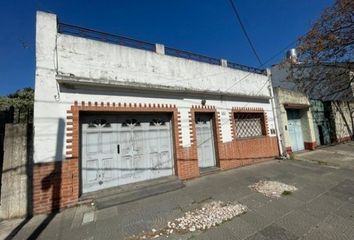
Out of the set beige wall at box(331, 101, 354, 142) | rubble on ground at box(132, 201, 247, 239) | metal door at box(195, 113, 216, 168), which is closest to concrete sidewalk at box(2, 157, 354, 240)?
rubble on ground at box(132, 201, 247, 239)

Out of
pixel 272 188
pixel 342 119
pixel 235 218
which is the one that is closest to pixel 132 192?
pixel 235 218

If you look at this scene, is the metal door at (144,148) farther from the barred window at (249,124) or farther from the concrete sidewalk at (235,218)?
the barred window at (249,124)

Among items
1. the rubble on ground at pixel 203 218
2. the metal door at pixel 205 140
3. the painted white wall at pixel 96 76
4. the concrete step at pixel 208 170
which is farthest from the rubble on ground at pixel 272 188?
the painted white wall at pixel 96 76

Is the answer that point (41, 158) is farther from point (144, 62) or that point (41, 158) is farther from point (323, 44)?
point (323, 44)

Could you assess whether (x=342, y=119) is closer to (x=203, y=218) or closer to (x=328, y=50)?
(x=328, y=50)

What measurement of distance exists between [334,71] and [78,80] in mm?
12013

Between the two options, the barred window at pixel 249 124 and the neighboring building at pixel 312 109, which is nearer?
the barred window at pixel 249 124

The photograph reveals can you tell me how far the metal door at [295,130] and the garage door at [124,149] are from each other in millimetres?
10118

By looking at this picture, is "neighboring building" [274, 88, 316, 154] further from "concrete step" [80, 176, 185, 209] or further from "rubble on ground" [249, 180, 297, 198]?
"concrete step" [80, 176, 185, 209]

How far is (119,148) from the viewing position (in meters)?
5.95

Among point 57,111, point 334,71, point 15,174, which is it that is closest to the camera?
point 15,174

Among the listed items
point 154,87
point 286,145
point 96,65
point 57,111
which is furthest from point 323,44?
point 57,111

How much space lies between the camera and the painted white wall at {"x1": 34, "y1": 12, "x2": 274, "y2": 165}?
15.6 ft

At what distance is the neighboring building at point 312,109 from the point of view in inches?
420
